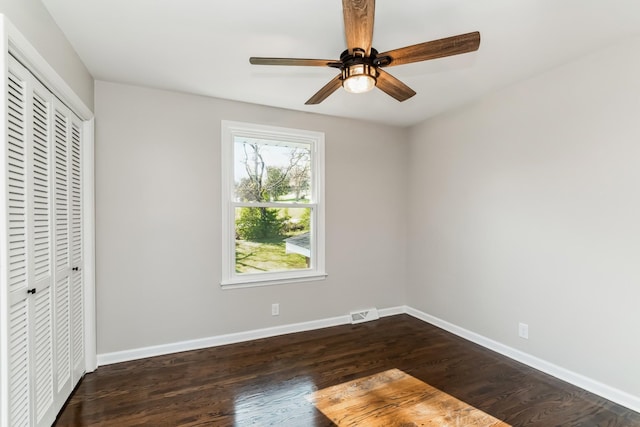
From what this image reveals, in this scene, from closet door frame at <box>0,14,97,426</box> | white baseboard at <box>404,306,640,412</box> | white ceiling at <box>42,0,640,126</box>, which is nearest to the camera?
closet door frame at <box>0,14,97,426</box>

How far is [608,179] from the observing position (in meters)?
2.31

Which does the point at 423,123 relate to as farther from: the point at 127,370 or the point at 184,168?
the point at 127,370

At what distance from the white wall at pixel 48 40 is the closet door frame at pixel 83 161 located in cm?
7

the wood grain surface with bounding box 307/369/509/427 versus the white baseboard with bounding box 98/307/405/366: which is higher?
the white baseboard with bounding box 98/307/405/366

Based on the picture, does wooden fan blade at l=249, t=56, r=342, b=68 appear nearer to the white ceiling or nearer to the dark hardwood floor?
the white ceiling

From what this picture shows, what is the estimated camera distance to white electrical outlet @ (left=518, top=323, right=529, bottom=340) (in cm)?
283

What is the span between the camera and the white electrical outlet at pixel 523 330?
283 centimetres

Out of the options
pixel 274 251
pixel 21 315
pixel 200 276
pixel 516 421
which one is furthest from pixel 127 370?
pixel 516 421

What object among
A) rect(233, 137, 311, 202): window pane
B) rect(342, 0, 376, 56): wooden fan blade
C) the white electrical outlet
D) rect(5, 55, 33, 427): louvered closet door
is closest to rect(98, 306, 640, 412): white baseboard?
the white electrical outlet

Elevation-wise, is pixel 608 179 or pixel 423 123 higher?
pixel 423 123

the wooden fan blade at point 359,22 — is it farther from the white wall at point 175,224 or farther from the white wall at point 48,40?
the white wall at point 175,224

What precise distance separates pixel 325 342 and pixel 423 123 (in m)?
2.83

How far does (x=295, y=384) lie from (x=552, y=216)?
2.46 metres

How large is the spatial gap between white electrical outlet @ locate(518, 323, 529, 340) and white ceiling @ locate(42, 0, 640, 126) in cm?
215
